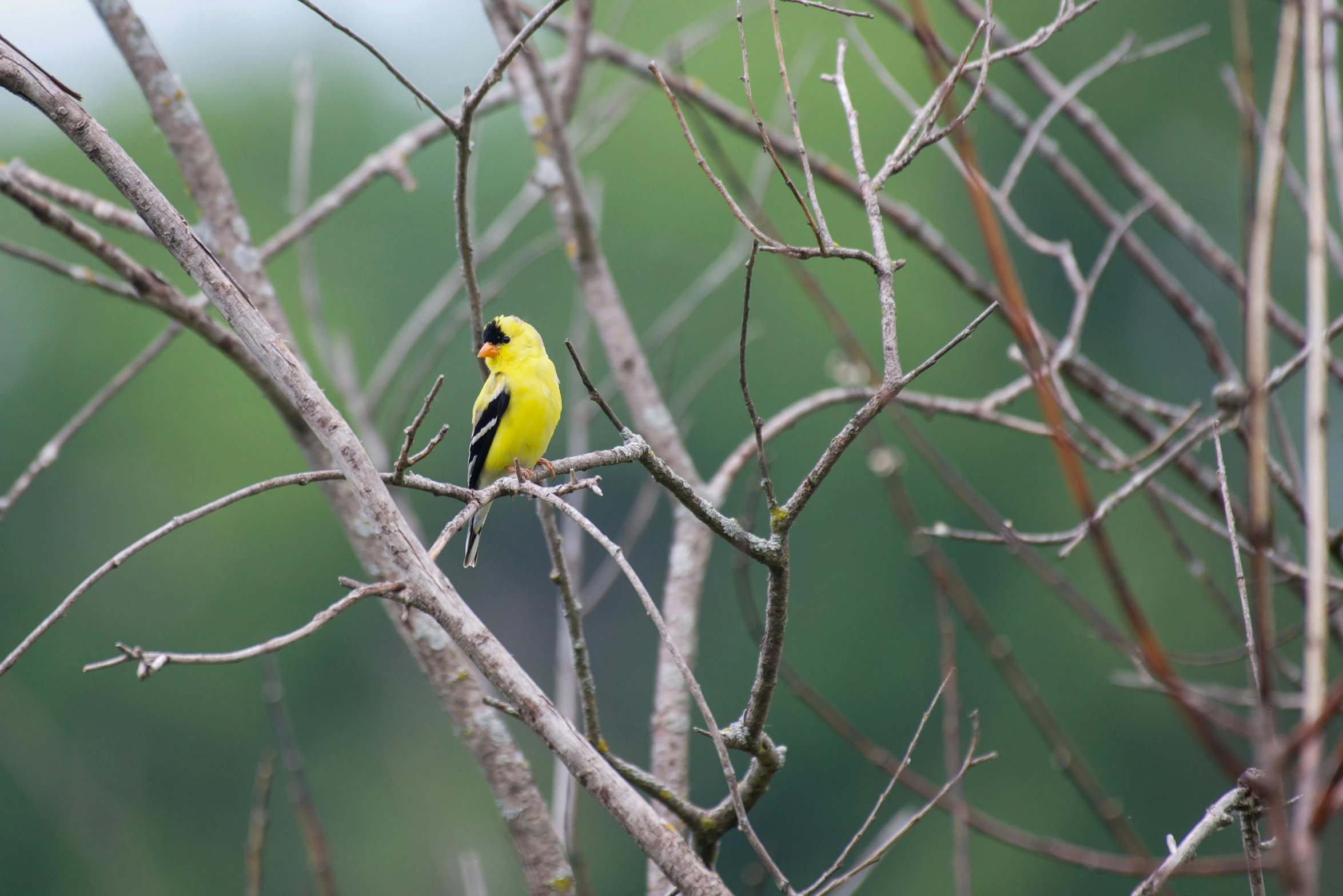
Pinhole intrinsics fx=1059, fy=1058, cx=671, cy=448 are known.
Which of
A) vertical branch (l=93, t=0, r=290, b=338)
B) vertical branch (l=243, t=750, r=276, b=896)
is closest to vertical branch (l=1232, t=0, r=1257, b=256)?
vertical branch (l=243, t=750, r=276, b=896)

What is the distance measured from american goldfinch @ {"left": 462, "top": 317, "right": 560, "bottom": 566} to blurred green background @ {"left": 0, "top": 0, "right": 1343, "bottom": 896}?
1046 cm

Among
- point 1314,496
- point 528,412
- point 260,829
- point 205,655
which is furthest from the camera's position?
point 528,412

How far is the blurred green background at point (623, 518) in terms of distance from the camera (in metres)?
16.7

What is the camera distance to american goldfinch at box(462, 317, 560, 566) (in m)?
4.62

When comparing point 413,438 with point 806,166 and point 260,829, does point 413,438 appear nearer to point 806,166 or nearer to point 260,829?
point 806,166

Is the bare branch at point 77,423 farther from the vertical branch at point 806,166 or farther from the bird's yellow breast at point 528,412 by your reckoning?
the vertical branch at point 806,166

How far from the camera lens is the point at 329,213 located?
3791 millimetres

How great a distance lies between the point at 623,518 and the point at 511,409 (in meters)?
12.9

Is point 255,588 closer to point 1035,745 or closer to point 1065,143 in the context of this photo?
point 1035,745

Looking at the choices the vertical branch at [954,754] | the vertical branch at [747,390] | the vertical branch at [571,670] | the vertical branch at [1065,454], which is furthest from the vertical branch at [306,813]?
the vertical branch at [1065,454]

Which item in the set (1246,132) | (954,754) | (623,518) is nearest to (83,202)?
(954,754)

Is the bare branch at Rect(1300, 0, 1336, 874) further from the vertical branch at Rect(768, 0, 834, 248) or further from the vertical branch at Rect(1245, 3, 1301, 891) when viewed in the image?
the vertical branch at Rect(768, 0, 834, 248)

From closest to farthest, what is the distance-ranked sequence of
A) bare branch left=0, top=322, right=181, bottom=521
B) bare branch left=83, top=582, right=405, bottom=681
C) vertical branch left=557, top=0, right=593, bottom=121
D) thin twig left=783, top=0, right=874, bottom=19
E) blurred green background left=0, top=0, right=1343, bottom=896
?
bare branch left=83, top=582, right=405, bottom=681
thin twig left=783, top=0, right=874, bottom=19
bare branch left=0, top=322, right=181, bottom=521
vertical branch left=557, top=0, right=593, bottom=121
blurred green background left=0, top=0, right=1343, bottom=896

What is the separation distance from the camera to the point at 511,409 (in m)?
4.66
